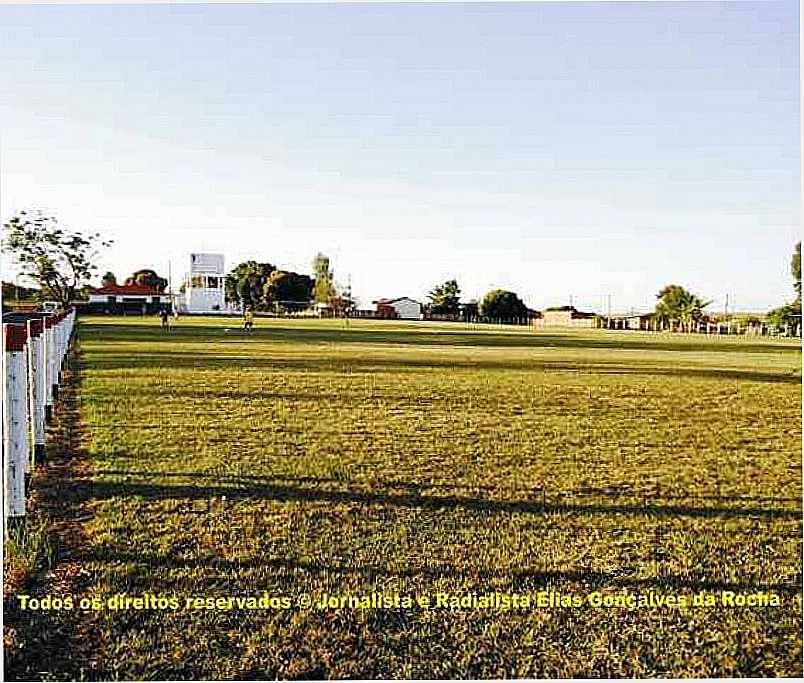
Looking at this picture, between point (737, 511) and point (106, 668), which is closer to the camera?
point (106, 668)

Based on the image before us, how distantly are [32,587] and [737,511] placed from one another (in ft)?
9.92

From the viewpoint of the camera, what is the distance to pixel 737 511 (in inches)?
170

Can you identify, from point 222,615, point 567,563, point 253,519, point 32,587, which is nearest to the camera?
point 222,615

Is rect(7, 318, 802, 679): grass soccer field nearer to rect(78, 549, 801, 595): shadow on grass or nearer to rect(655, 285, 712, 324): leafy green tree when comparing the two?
rect(78, 549, 801, 595): shadow on grass

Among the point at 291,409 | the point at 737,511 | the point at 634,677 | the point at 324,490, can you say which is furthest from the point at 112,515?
the point at 291,409

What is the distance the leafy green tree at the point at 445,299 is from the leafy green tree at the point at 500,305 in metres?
0.31

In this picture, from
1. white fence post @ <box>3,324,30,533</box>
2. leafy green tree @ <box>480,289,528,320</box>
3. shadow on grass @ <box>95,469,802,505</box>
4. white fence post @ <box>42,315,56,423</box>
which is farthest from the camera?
leafy green tree @ <box>480,289,528,320</box>

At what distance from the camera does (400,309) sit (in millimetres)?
7785

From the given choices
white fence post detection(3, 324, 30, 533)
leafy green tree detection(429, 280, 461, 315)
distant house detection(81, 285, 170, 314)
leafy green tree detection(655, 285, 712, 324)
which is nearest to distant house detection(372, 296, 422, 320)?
leafy green tree detection(429, 280, 461, 315)

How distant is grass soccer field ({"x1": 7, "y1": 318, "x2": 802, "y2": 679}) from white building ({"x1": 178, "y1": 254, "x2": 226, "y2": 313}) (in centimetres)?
84

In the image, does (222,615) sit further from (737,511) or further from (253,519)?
(737,511)

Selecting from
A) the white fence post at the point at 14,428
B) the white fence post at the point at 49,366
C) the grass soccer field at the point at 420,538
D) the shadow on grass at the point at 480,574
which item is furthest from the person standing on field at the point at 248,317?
the shadow on grass at the point at 480,574

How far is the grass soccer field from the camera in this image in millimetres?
2836

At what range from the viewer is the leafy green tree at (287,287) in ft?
24.0
